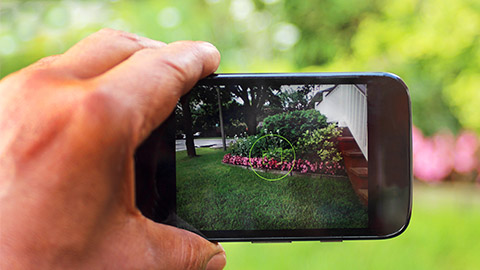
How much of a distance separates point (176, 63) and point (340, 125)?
0.35 metres

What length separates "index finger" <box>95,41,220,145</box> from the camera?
568 mm

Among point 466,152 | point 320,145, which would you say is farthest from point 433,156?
point 320,145

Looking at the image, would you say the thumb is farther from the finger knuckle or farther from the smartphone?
the finger knuckle

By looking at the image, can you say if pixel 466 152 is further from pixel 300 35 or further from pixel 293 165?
pixel 293 165

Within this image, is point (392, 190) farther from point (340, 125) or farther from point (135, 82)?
point (135, 82)

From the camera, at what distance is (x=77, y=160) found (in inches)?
21.5

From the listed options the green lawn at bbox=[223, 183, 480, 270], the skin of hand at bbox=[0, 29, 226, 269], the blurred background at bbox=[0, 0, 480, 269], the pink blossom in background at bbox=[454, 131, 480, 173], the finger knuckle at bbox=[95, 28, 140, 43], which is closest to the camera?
the skin of hand at bbox=[0, 29, 226, 269]

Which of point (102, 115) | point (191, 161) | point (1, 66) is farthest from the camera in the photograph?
point (1, 66)

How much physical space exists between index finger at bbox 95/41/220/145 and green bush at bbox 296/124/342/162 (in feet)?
0.85

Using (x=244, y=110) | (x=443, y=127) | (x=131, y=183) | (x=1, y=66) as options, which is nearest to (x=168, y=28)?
(x=1, y=66)

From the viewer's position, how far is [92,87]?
57 centimetres

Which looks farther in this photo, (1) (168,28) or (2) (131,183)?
(1) (168,28)

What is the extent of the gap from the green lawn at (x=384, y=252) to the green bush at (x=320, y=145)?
3.94 ft

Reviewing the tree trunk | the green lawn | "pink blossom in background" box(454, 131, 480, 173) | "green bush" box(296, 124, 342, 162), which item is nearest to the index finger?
the tree trunk
